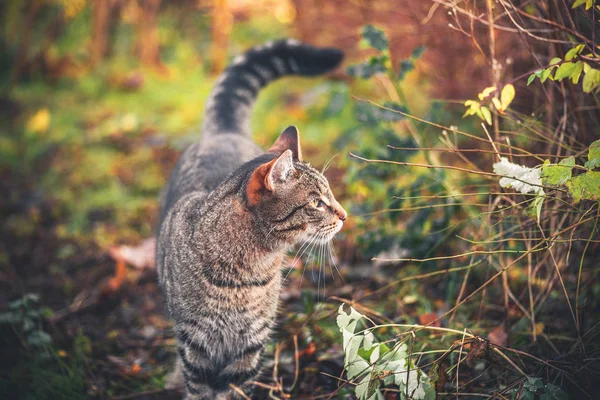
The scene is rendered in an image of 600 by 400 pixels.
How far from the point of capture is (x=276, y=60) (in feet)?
10.6

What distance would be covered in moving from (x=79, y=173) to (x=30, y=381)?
8.54ft

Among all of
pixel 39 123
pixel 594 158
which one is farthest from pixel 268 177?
pixel 39 123

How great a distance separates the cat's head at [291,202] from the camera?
6.89 ft

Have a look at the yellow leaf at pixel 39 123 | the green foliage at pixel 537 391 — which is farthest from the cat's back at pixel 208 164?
the yellow leaf at pixel 39 123

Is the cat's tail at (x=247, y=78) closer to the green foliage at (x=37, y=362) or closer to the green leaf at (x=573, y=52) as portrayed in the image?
the green foliage at (x=37, y=362)

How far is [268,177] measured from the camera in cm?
207

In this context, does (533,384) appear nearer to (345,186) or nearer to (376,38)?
(376,38)

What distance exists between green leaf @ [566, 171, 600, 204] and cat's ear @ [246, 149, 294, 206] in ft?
3.25

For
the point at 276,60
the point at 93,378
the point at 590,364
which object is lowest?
the point at 590,364

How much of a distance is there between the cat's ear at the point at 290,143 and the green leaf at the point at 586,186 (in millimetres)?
1147

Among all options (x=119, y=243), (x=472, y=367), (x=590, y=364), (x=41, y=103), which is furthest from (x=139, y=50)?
(x=590, y=364)

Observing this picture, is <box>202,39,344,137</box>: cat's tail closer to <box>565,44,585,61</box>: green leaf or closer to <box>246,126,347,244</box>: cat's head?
<box>246,126,347,244</box>: cat's head

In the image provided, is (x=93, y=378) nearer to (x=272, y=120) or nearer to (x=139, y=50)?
(x=272, y=120)

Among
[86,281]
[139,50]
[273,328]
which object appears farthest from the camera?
[139,50]
